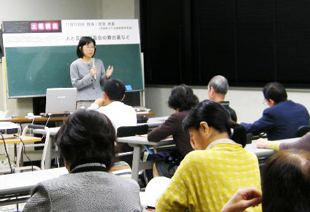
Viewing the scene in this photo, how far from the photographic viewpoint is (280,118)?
15.9 ft

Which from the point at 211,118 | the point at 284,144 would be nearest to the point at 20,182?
the point at 211,118

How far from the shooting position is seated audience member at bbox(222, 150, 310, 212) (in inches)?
43.6

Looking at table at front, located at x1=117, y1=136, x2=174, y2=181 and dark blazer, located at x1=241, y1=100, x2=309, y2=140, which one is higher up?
dark blazer, located at x1=241, y1=100, x2=309, y2=140

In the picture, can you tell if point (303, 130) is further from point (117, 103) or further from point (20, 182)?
point (20, 182)

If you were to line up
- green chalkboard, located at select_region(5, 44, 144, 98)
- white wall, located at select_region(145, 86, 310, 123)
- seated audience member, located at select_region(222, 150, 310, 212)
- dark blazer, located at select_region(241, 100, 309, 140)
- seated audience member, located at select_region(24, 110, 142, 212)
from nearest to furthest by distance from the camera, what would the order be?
seated audience member, located at select_region(222, 150, 310, 212)
seated audience member, located at select_region(24, 110, 142, 212)
dark blazer, located at select_region(241, 100, 309, 140)
white wall, located at select_region(145, 86, 310, 123)
green chalkboard, located at select_region(5, 44, 144, 98)

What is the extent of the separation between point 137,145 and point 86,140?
3105 mm

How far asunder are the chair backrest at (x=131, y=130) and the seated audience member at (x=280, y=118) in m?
0.99

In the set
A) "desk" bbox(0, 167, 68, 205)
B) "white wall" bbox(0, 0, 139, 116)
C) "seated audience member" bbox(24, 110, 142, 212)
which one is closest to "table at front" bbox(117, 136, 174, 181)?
"desk" bbox(0, 167, 68, 205)

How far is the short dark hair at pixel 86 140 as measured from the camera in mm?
1796

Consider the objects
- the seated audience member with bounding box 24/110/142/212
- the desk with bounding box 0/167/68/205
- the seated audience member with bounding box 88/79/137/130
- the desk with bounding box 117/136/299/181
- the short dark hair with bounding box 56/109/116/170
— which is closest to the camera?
the seated audience member with bounding box 24/110/142/212

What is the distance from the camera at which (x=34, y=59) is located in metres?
7.85

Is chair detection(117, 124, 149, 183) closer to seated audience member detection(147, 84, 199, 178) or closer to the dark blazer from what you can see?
seated audience member detection(147, 84, 199, 178)

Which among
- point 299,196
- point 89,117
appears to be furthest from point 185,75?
point 299,196

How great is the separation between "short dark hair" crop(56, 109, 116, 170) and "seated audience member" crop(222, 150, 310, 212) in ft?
2.48
